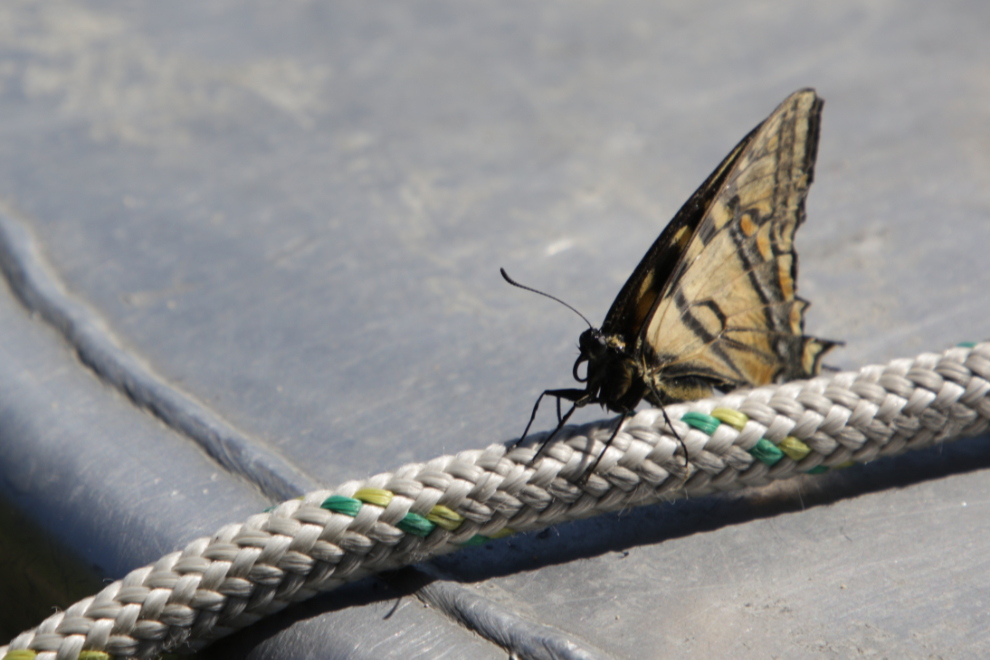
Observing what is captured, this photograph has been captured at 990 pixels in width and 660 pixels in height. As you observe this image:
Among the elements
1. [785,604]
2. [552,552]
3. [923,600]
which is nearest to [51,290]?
[552,552]

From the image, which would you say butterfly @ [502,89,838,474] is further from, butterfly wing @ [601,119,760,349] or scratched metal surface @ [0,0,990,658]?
scratched metal surface @ [0,0,990,658]

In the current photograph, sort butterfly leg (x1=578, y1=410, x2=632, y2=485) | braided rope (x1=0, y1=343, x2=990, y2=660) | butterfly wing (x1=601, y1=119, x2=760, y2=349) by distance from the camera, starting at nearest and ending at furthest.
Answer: braided rope (x1=0, y1=343, x2=990, y2=660) → butterfly leg (x1=578, y1=410, x2=632, y2=485) → butterfly wing (x1=601, y1=119, x2=760, y2=349)

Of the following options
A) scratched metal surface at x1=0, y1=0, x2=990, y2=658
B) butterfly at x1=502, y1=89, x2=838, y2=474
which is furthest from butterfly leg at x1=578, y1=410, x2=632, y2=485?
scratched metal surface at x1=0, y1=0, x2=990, y2=658

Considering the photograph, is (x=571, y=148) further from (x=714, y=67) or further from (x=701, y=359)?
(x=701, y=359)

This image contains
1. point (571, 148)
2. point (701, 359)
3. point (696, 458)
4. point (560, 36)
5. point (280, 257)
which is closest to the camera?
point (696, 458)

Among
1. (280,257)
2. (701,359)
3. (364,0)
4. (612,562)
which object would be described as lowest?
(612,562)

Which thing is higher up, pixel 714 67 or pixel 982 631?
pixel 714 67

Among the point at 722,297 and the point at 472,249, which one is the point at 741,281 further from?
the point at 472,249

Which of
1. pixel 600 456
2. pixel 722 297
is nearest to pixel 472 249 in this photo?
pixel 722 297

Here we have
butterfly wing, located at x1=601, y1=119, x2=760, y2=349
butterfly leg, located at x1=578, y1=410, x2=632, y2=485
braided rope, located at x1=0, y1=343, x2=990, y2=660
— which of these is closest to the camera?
braided rope, located at x1=0, y1=343, x2=990, y2=660
